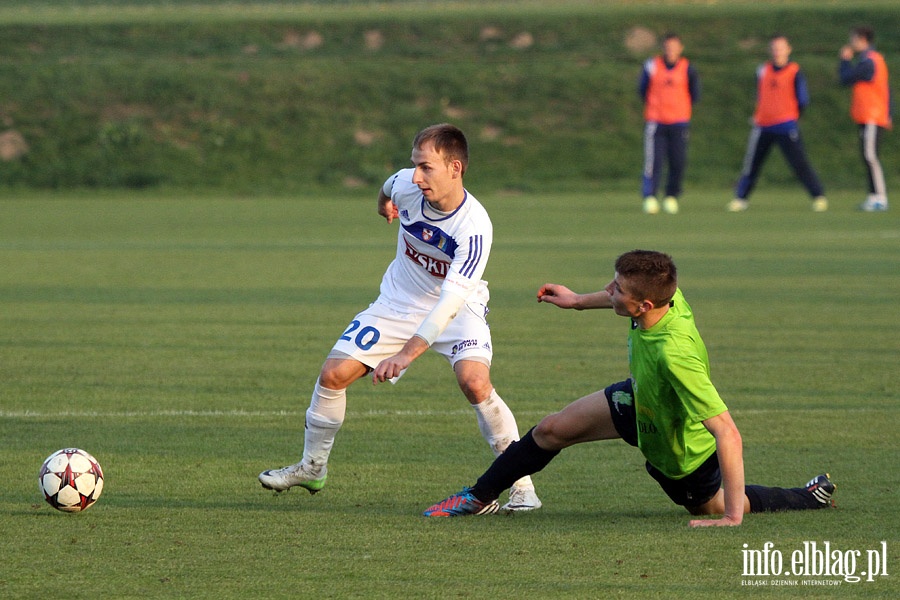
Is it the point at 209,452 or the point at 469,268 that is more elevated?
the point at 469,268

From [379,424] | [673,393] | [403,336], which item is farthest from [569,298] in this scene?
[379,424]

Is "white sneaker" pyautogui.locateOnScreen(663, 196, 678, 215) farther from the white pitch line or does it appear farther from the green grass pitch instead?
the white pitch line

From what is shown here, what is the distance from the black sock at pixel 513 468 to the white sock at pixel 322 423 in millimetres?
706

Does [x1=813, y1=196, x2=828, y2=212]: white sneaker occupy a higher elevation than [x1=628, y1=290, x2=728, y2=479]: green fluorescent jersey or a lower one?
lower

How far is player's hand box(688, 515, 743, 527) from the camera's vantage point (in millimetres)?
4992

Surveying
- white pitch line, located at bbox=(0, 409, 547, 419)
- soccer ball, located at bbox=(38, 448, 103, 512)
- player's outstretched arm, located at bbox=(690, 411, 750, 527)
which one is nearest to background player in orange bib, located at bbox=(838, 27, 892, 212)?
white pitch line, located at bbox=(0, 409, 547, 419)

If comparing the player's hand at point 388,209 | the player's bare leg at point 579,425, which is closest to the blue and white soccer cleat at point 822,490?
the player's bare leg at point 579,425

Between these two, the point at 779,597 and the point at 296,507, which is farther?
the point at 296,507

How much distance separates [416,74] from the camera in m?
32.8

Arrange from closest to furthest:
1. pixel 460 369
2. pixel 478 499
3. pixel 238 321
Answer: pixel 478 499 < pixel 460 369 < pixel 238 321

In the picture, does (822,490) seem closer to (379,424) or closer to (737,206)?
(379,424)

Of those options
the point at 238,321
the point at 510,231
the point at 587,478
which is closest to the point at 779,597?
the point at 587,478

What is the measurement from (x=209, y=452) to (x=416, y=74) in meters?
27.0

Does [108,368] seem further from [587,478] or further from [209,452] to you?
[587,478]
